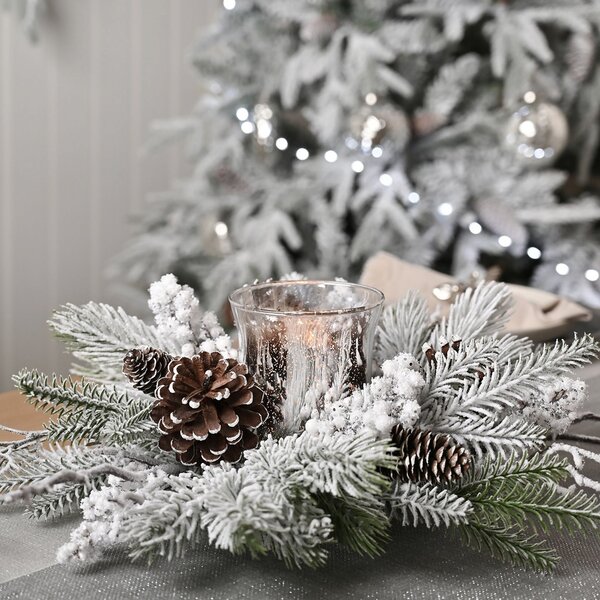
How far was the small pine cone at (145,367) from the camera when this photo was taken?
1.57ft

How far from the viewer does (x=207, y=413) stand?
450mm

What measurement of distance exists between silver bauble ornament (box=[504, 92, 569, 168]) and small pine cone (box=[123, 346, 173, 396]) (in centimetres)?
143

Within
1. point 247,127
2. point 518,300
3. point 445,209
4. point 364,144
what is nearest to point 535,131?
point 445,209

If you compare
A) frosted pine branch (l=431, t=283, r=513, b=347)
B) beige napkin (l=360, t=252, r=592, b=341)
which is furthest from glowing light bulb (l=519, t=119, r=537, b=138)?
frosted pine branch (l=431, t=283, r=513, b=347)

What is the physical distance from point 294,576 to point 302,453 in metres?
0.06

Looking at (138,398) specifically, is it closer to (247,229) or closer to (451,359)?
(451,359)

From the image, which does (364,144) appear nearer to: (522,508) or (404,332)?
(404,332)

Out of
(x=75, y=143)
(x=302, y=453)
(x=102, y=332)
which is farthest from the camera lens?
(x=75, y=143)

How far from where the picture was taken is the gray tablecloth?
0.40m

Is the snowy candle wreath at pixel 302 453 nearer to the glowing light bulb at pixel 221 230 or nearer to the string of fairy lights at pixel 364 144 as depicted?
the string of fairy lights at pixel 364 144

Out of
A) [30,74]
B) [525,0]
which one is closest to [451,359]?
[525,0]

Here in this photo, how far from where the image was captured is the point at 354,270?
6.49ft

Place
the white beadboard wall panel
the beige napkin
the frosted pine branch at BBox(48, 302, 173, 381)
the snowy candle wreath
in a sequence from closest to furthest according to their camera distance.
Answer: the snowy candle wreath → the frosted pine branch at BBox(48, 302, 173, 381) → the beige napkin → the white beadboard wall panel

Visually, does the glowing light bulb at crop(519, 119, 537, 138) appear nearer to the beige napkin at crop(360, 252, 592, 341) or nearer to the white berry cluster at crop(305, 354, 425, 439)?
the beige napkin at crop(360, 252, 592, 341)
